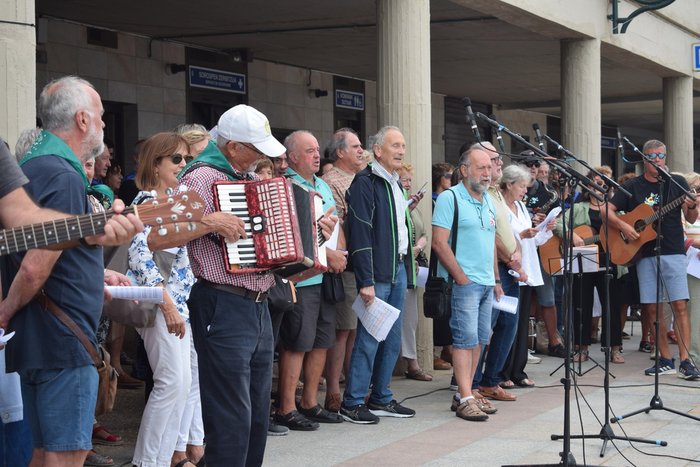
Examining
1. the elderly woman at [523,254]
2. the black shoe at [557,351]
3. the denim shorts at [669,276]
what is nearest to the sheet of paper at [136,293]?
the elderly woman at [523,254]

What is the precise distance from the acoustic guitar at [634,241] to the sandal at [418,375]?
2.32m

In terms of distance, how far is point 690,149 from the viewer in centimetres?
1677

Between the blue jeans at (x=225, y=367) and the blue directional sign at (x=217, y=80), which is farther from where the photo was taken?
the blue directional sign at (x=217, y=80)

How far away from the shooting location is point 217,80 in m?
14.2

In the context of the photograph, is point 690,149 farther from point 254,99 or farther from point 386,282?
point 386,282

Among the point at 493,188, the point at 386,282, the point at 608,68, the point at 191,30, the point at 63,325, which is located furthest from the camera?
the point at 608,68

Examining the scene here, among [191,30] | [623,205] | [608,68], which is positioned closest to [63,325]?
[623,205]

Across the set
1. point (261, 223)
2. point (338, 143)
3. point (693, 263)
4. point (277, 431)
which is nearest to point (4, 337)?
point (261, 223)

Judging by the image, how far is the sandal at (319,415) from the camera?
22.4 ft

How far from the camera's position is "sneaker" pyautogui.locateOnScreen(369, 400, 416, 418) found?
7.04 m

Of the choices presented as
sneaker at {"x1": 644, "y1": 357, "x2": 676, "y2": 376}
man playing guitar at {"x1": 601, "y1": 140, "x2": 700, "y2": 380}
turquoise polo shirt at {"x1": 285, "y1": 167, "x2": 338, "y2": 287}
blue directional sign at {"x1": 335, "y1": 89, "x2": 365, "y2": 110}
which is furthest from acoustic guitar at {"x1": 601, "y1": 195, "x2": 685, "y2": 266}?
blue directional sign at {"x1": 335, "y1": 89, "x2": 365, "y2": 110}

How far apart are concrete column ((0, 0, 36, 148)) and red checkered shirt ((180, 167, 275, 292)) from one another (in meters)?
2.02

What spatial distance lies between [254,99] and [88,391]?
12.0 m

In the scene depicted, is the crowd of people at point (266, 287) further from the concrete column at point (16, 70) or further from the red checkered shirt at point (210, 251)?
the concrete column at point (16, 70)
